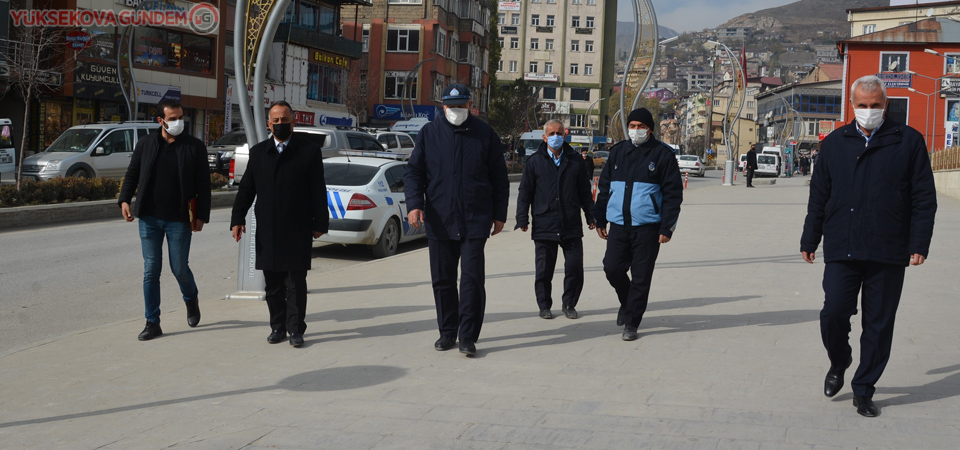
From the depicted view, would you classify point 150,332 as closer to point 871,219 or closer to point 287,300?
point 287,300

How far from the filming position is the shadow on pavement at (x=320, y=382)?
17.0 ft

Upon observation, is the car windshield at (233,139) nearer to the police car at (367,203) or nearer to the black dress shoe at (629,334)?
the police car at (367,203)

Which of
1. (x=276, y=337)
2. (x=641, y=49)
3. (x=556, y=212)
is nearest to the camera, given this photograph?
(x=276, y=337)

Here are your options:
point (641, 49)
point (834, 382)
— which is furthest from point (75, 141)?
point (834, 382)

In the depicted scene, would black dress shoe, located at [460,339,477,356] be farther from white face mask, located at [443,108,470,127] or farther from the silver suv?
A: the silver suv

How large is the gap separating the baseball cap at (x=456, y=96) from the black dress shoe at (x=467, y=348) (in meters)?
1.58

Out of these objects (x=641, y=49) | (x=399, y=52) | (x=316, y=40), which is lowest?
(x=641, y=49)

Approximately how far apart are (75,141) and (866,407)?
73.0 ft

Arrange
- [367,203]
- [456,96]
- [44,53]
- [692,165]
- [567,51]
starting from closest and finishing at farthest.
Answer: [456,96] < [367,203] < [44,53] < [692,165] < [567,51]

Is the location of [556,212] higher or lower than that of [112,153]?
lower

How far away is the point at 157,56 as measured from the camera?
39.9 metres

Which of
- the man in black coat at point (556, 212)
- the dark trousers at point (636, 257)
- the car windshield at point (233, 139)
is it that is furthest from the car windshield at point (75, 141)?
the dark trousers at point (636, 257)

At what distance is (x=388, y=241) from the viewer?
13.9m

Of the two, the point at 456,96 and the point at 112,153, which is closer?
the point at 456,96
